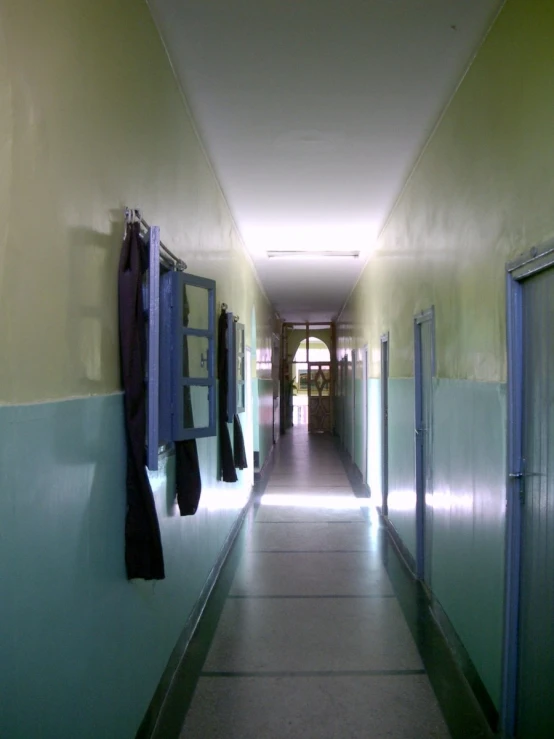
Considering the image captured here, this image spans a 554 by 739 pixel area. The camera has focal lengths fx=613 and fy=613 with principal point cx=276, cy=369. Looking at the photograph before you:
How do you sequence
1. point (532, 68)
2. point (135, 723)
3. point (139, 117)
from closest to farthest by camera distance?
point (532, 68) < point (135, 723) < point (139, 117)

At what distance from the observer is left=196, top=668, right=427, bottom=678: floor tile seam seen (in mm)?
3014

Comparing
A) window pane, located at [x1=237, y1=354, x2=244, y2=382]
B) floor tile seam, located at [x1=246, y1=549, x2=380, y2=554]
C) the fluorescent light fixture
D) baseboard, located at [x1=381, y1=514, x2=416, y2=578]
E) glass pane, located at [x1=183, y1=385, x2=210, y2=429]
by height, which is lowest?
floor tile seam, located at [x1=246, y1=549, x2=380, y2=554]

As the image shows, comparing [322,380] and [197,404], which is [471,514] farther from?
[322,380]

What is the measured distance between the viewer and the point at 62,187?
163cm

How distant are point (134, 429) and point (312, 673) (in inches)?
66.7

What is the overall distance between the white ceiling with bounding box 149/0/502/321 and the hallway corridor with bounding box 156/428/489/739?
2981mm

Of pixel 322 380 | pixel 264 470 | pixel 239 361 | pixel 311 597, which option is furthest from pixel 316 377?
pixel 311 597

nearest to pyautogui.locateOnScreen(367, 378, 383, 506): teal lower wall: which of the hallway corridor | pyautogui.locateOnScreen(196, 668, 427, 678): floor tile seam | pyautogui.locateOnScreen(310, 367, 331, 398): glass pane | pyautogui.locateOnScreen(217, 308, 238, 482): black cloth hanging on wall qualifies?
the hallway corridor

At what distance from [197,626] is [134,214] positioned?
245 centimetres

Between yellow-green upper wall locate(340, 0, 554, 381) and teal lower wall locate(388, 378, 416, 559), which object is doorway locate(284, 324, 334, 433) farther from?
yellow-green upper wall locate(340, 0, 554, 381)

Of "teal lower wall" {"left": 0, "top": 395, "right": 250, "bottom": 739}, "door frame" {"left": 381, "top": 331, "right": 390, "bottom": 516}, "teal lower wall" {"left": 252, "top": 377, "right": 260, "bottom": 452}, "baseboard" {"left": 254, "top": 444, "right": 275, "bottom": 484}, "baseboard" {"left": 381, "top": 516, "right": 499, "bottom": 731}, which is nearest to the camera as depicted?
"teal lower wall" {"left": 0, "top": 395, "right": 250, "bottom": 739}

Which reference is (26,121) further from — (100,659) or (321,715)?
(321,715)

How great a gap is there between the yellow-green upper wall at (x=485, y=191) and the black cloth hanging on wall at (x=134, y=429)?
55.4 inches

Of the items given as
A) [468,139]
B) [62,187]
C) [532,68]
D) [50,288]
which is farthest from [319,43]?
[50,288]
